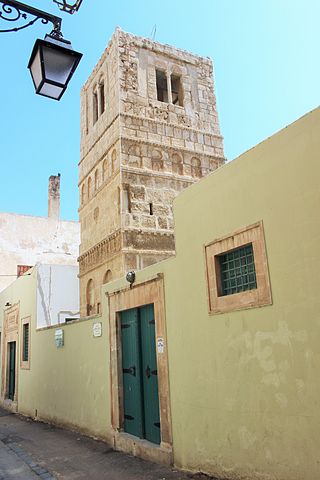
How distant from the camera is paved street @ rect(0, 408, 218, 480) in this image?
577 centimetres

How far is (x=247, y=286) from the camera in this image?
4918mm

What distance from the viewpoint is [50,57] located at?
3574 millimetres

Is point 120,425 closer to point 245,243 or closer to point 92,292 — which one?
point 245,243

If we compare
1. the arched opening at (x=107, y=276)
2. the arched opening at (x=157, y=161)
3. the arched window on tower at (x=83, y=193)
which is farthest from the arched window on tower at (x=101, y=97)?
the arched opening at (x=107, y=276)

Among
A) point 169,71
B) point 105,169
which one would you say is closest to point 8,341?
point 105,169

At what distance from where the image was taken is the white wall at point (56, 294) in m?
13.2

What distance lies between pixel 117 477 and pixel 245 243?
3.66 metres

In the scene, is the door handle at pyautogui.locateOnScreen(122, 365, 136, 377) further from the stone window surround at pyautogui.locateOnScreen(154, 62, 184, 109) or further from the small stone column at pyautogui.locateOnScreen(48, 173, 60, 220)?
the small stone column at pyautogui.locateOnScreen(48, 173, 60, 220)

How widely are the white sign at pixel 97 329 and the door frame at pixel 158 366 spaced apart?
0.49 meters

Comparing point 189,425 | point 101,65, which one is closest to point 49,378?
point 189,425

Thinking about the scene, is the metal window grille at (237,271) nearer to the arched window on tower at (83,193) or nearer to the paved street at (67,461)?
the paved street at (67,461)

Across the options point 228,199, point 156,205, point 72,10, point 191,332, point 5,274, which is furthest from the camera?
point 5,274

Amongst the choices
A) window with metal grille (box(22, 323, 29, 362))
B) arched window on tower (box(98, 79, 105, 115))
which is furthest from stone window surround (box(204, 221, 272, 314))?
arched window on tower (box(98, 79, 105, 115))

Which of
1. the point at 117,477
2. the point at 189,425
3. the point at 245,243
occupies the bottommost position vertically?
the point at 117,477
